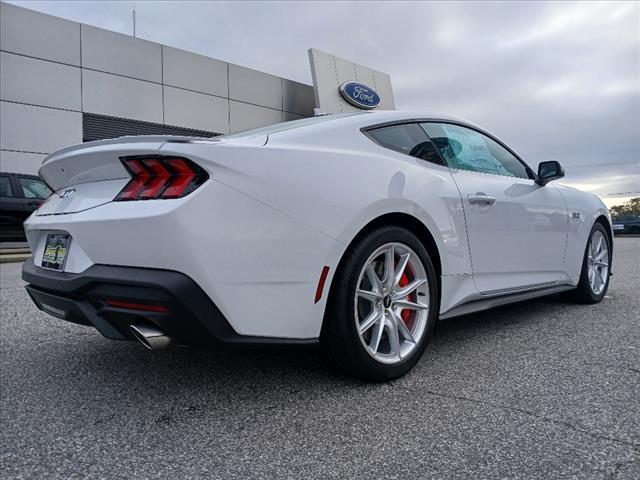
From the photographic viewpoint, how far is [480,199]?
296 cm

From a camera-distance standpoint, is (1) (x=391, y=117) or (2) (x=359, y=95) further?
(2) (x=359, y=95)

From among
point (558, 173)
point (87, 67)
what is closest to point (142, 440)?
point (558, 173)

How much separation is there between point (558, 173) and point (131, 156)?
3.05 m

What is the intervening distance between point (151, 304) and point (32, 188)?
382 inches

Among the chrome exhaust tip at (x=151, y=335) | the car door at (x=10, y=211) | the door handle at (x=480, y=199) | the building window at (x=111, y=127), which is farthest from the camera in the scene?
the building window at (x=111, y=127)

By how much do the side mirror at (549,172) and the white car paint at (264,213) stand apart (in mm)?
1217

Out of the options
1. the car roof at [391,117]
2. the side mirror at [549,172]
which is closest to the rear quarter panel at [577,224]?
the side mirror at [549,172]

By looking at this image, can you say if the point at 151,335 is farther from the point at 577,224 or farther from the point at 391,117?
the point at 577,224

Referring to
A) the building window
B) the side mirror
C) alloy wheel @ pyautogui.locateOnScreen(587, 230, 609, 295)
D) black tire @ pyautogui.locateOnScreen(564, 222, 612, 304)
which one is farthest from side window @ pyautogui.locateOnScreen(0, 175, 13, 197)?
alloy wheel @ pyautogui.locateOnScreen(587, 230, 609, 295)

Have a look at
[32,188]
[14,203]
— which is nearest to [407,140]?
[14,203]

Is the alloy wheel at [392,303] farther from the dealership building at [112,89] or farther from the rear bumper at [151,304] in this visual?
the dealership building at [112,89]

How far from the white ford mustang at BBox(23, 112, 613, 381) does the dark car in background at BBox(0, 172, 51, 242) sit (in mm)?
8350

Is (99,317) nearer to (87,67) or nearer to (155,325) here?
(155,325)

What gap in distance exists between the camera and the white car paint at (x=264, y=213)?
1.86m
